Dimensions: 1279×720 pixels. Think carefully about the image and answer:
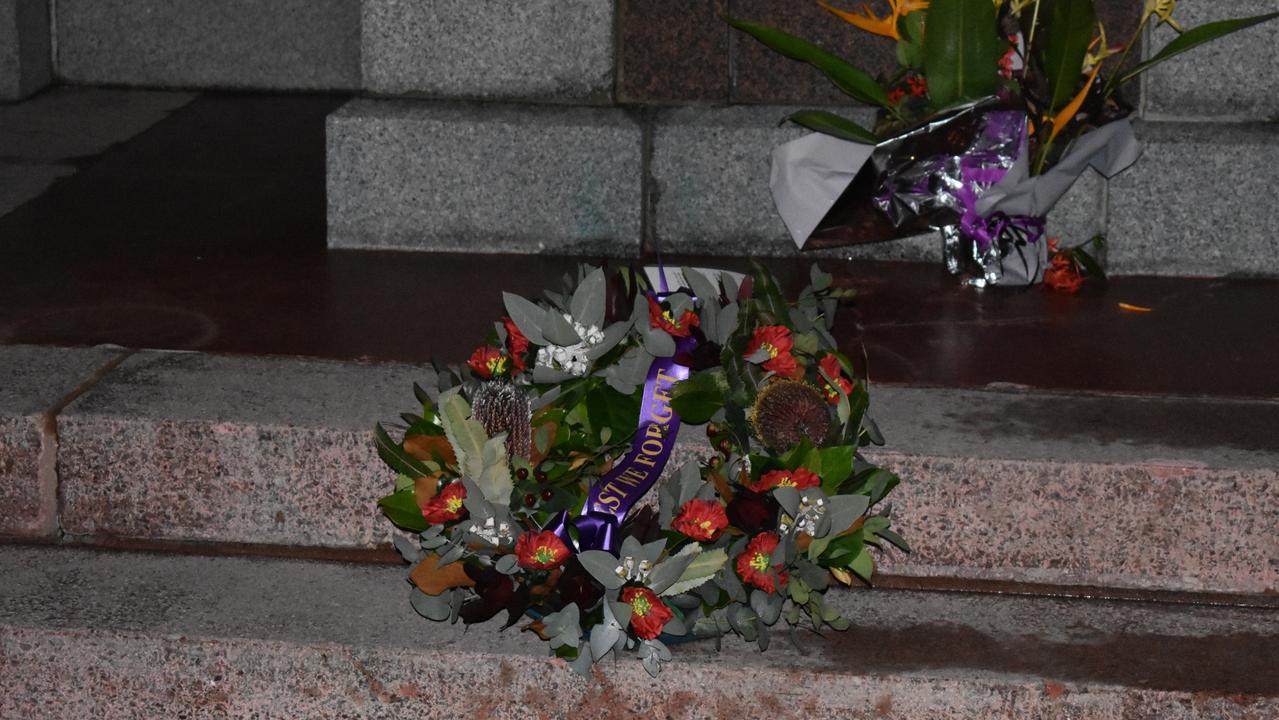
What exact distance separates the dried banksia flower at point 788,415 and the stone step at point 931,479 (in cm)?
37

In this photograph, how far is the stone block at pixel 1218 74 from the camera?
468 centimetres

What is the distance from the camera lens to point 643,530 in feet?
9.46

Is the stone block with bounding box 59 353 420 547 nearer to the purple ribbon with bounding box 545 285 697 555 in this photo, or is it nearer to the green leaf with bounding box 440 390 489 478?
the green leaf with bounding box 440 390 489 478

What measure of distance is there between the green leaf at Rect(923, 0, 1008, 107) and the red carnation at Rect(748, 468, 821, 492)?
2.02 meters

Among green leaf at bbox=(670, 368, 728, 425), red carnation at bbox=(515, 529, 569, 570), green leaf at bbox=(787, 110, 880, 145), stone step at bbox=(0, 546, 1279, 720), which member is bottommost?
stone step at bbox=(0, 546, 1279, 720)

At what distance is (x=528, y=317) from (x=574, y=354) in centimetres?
11

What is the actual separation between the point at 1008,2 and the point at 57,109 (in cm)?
473

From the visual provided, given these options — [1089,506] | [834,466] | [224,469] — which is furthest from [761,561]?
[224,469]

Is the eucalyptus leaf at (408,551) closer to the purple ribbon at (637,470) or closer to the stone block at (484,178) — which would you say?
the purple ribbon at (637,470)

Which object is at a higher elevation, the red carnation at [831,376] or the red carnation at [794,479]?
the red carnation at [831,376]

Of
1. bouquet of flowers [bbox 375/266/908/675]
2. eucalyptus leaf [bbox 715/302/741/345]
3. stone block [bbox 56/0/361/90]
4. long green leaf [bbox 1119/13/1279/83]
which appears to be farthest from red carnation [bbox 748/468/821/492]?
stone block [bbox 56/0/361/90]

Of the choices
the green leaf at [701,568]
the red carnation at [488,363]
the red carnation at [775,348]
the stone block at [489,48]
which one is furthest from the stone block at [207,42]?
the green leaf at [701,568]

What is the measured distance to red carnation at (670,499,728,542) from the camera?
8.91 ft

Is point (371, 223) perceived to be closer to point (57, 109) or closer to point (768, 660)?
point (768, 660)
